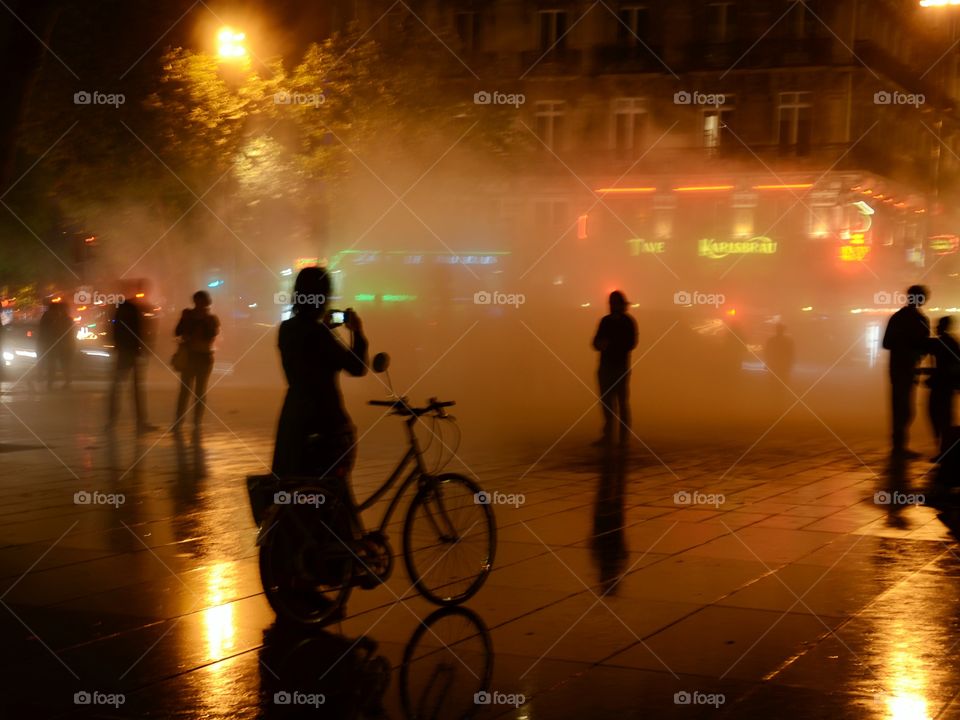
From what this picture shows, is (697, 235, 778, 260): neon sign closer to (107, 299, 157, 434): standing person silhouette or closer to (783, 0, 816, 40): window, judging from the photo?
(783, 0, 816, 40): window

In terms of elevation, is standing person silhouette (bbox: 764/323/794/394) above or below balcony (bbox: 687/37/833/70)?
below

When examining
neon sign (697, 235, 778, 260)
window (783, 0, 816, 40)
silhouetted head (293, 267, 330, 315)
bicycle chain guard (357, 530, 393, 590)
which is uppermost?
window (783, 0, 816, 40)

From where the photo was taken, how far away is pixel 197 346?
16.7m

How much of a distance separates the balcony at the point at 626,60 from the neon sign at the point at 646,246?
23.0 ft

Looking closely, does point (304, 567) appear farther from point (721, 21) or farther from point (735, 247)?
point (721, 21)

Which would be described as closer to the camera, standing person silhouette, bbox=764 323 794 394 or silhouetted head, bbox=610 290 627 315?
silhouetted head, bbox=610 290 627 315

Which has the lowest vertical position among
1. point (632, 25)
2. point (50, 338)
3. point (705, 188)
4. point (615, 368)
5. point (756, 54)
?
point (615, 368)

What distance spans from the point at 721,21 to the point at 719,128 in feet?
14.1

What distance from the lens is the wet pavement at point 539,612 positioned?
5.25 m

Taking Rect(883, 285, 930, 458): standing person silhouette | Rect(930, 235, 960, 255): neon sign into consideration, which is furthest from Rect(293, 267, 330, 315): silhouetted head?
Rect(930, 235, 960, 255): neon sign

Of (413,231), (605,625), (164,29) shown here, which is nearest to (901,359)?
(605,625)

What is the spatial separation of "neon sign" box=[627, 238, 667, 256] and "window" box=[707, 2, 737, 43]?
8.48 meters

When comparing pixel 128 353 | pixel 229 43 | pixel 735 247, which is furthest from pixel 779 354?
pixel 735 247

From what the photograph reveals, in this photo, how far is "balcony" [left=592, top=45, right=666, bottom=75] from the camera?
1937 inches
